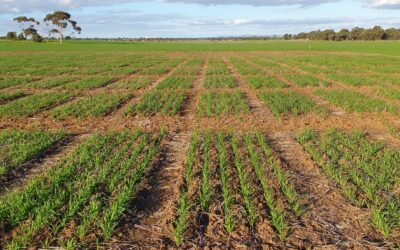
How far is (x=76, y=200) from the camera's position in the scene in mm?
5758

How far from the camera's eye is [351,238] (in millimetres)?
4965

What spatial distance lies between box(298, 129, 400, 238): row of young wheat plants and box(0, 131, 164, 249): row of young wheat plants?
12.5 ft

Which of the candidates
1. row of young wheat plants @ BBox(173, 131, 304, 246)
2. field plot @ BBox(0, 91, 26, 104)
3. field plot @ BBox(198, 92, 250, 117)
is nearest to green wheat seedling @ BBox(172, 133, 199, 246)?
row of young wheat plants @ BBox(173, 131, 304, 246)

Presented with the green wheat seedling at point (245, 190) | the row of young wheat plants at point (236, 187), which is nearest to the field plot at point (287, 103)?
the row of young wheat plants at point (236, 187)

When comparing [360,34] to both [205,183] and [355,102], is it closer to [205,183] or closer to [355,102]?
[355,102]

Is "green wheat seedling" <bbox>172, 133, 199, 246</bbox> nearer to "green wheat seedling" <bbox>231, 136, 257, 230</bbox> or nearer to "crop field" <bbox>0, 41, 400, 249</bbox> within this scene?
"crop field" <bbox>0, 41, 400, 249</bbox>

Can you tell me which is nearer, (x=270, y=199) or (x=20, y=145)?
(x=270, y=199)

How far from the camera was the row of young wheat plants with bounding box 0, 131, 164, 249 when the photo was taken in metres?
4.92

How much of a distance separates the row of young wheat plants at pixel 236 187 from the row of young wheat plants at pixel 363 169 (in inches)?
38.7

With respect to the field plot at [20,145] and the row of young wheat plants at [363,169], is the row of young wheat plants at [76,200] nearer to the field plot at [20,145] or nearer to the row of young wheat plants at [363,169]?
the field plot at [20,145]

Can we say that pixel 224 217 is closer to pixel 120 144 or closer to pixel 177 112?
pixel 120 144

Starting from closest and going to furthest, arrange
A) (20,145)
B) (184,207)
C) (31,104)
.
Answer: (184,207) → (20,145) → (31,104)

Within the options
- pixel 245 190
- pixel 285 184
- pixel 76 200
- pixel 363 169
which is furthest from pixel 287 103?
pixel 76 200

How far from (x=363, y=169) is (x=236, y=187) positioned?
282cm
